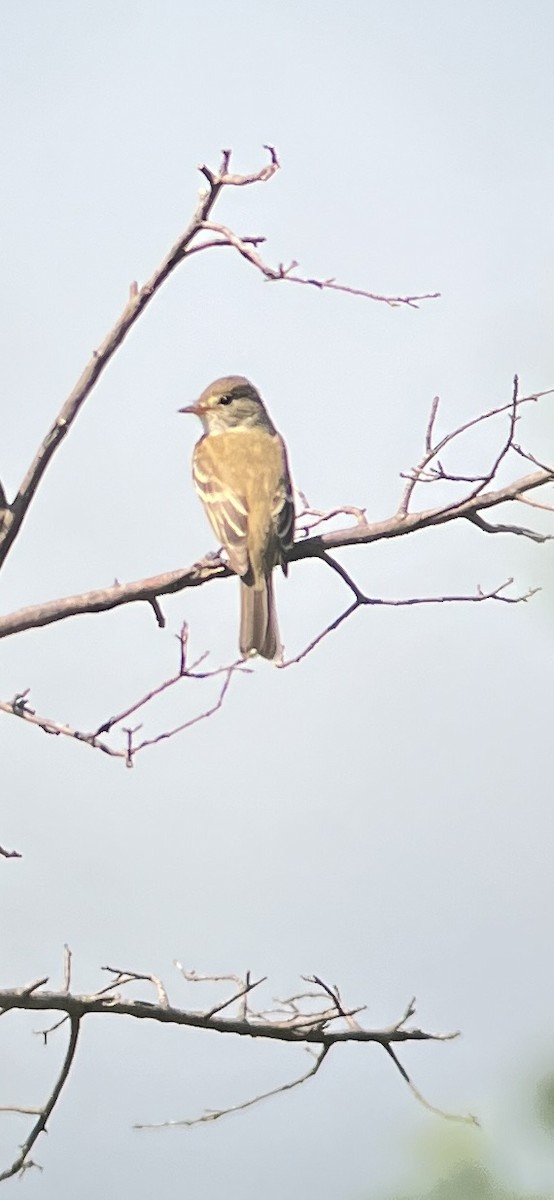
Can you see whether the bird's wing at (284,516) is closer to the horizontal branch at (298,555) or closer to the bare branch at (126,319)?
the horizontal branch at (298,555)

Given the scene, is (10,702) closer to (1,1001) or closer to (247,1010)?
(1,1001)

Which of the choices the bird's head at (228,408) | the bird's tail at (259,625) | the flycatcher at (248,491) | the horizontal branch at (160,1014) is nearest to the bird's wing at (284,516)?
the flycatcher at (248,491)

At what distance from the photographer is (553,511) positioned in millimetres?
5156

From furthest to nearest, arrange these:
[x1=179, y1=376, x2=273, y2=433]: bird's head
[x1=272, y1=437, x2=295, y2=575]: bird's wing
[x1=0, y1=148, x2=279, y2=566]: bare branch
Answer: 1. [x1=179, y1=376, x2=273, y2=433]: bird's head
2. [x1=272, y1=437, x2=295, y2=575]: bird's wing
3. [x1=0, y1=148, x2=279, y2=566]: bare branch

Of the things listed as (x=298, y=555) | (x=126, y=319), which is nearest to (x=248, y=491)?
(x=298, y=555)

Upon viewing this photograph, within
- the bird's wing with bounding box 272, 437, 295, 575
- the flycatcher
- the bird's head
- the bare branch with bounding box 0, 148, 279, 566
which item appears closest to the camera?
the bare branch with bounding box 0, 148, 279, 566

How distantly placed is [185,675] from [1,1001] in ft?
4.66

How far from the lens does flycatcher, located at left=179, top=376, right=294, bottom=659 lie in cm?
630

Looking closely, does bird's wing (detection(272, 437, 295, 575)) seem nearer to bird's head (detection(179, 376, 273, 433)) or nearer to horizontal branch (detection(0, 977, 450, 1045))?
bird's head (detection(179, 376, 273, 433))

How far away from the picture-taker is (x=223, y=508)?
21.9 feet

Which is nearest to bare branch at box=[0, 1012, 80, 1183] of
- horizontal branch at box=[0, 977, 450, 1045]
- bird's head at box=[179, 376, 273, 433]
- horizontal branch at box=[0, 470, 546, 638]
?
horizontal branch at box=[0, 977, 450, 1045]

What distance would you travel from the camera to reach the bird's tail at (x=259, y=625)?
20.6 feet

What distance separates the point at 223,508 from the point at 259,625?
703 millimetres

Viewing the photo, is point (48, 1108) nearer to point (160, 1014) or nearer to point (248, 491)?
point (160, 1014)
